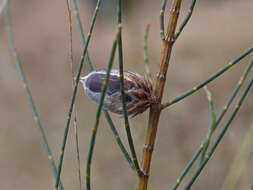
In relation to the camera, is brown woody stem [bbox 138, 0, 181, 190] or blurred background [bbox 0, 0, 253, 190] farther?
blurred background [bbox 0, 0, 253, 190]

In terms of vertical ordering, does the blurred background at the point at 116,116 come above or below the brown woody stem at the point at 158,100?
below

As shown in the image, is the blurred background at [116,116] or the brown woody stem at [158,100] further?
the blurred background at [116,116]

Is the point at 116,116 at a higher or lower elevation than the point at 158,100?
lower

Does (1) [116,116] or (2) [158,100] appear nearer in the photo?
(2) [158,100]

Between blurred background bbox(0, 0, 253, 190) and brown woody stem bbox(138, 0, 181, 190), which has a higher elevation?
brown woody stem bbox(138, 0, 181, 190)

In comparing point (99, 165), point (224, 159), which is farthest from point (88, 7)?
point (224, 159)

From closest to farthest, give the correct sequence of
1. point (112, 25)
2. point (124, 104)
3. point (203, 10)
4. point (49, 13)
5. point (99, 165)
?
1. point (124, 104)
2. point (99, 165)
3. point (203, 10)
4. point (112, 25)
5. point (49, 13)

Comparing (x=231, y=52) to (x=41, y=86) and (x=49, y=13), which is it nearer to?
(x=41, y=86)

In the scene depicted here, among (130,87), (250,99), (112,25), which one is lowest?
(112,25)
